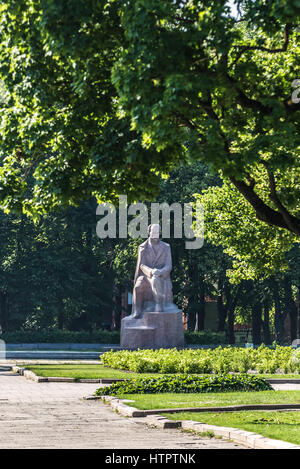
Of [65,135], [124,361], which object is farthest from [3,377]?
[65,135]

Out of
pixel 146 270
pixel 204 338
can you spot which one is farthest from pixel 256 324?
pixel 146 270

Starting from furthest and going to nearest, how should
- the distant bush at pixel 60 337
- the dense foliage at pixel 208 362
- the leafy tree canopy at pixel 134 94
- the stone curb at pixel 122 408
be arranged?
1. the distant bush at pixel 60 337
2. the dense foliage at pixel 208 362
3. the stone curb at pixel 122 408
4. the leafy tree canopy at pixel 134 94

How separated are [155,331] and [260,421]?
1942cm

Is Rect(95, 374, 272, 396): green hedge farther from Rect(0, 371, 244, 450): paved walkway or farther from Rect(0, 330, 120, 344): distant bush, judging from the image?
Rect(0, 330, 120, 344): distant bush

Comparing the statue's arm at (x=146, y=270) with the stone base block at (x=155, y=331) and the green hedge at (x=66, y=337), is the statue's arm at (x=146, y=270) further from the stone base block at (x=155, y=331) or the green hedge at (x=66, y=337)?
the green hedge at (x=66, y=337)

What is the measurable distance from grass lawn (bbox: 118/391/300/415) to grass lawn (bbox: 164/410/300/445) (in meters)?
0.96

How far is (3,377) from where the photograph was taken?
74.6 ft

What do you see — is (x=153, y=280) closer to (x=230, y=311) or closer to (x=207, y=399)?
(x=207, y=399)

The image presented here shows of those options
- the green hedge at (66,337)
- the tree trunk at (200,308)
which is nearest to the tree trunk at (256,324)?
the tree trunk at (200,308)

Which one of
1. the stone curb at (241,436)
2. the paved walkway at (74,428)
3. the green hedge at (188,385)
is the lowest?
the paved walkway at (74,428)

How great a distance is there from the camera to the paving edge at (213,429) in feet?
30.1

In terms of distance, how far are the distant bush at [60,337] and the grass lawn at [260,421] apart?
101 feet

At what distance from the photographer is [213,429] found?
10.5 m

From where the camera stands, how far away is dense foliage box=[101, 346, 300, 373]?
73.3 feet
